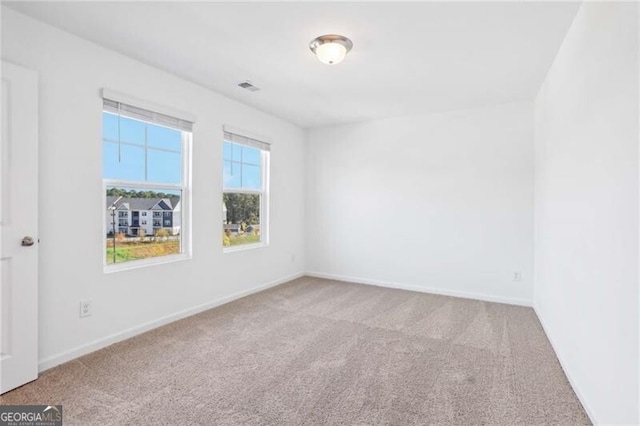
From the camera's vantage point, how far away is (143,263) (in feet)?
9.99

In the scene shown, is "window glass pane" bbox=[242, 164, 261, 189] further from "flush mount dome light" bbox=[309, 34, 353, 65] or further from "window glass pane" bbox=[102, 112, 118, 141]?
"flush mount dome light" bbox=[309, 34, 353, 65]

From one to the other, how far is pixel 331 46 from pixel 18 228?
2394mm

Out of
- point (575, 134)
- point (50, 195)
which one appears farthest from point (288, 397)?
point (575, 134)

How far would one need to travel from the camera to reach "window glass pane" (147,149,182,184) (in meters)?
3.09

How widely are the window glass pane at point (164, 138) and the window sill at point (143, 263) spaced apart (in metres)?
1.07

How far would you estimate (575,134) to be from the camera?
2.12m

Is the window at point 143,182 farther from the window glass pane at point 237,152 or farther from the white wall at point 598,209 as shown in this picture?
the white wall at point 598,209

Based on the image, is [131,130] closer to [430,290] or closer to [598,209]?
[598,209]

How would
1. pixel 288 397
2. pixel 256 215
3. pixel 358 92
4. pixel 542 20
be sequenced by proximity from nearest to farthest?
1. pixel 288 397
2. pixel 542 20
3. pixel 358 92
4. pixel 256 215

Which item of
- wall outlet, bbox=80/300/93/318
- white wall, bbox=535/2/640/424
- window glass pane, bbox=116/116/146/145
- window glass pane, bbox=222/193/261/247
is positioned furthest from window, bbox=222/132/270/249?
white wall, bbox=535/2/640/424

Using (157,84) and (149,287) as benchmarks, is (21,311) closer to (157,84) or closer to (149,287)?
(149,287)

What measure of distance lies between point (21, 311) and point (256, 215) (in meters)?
2.69

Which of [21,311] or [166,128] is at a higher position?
[166,128]

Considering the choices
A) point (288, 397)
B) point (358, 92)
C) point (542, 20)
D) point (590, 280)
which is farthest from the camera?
point (358, 92)
